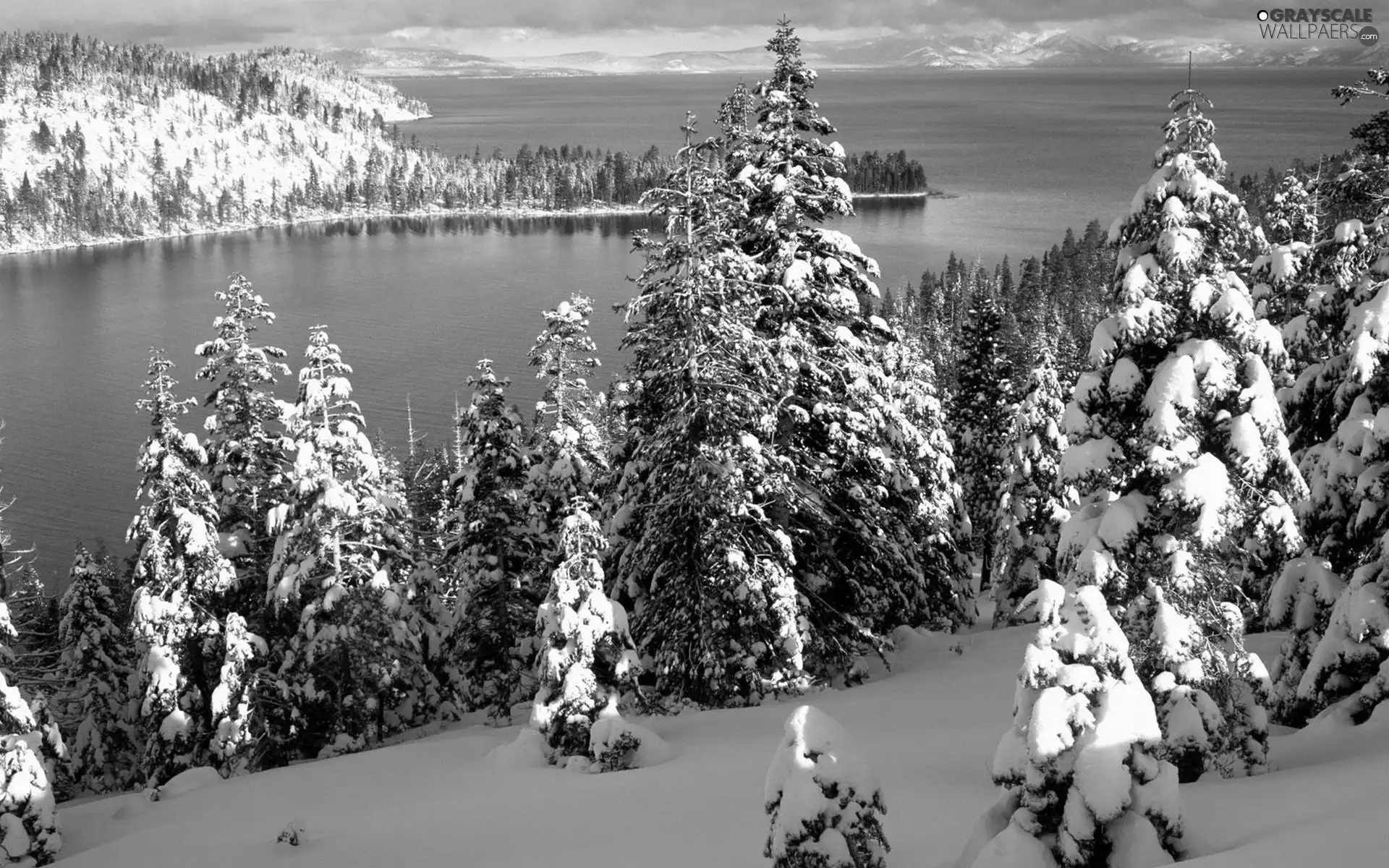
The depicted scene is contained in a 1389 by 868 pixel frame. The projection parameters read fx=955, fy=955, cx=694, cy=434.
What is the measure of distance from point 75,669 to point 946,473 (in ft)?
92.3

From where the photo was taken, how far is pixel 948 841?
9.98 m

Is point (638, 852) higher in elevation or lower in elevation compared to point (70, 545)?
higher

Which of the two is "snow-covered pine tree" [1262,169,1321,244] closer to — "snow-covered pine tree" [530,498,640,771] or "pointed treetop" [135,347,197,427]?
"snow-covered pine tree" [530,498,640,771]

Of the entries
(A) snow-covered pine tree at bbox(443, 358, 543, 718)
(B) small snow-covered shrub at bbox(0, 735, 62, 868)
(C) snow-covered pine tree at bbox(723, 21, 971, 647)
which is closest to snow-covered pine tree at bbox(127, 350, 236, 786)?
(A) snow-covered pine tree at bbox(443, 358, 543, 718)

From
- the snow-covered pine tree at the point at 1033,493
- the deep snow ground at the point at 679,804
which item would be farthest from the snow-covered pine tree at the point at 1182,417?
the snow-covered pine tree at the point at 1033,493

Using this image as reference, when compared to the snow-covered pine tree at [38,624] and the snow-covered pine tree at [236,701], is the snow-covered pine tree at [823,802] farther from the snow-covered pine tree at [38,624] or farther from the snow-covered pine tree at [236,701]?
the snow-covered pine tree at [38,624]

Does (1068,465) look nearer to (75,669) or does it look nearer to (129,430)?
(75,669)

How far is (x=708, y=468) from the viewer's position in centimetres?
1783

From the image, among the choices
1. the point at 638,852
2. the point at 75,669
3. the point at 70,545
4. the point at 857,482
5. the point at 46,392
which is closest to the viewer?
the point at 638,852

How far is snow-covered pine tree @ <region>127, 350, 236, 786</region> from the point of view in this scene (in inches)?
927

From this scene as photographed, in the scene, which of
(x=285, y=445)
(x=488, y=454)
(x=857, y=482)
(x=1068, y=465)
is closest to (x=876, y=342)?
(x=857, y=482)

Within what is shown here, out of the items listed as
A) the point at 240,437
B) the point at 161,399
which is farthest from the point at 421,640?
the point at 161,399

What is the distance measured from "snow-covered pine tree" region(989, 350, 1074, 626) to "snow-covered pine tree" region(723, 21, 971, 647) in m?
12.1

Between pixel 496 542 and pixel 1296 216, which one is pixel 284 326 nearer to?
pixel 496 542
